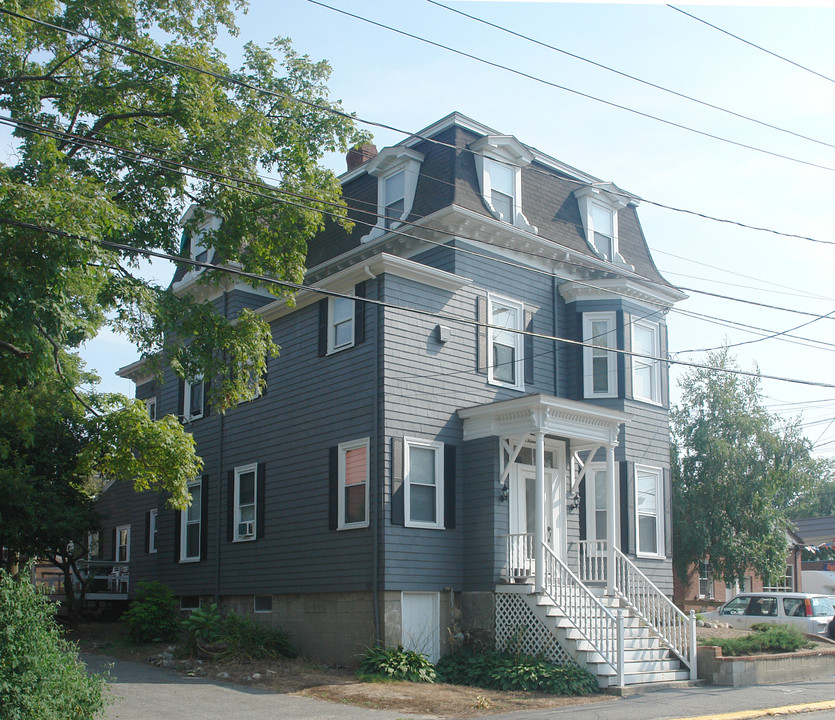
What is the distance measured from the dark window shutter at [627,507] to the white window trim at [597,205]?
5.21 m

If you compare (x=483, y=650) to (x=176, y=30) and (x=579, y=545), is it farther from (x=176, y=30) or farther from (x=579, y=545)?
(x=176, y=30)

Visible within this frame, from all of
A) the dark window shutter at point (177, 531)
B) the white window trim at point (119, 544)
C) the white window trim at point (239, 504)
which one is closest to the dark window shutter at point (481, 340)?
the white window trim at point (239, 504)

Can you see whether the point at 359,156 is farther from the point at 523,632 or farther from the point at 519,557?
the point at 523,632

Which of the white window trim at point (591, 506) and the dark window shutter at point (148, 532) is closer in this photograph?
the white window trim at point (591, 506)

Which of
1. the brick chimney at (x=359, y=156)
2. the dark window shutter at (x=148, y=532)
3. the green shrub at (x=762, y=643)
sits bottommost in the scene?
the green shrub at (x=762, y=643)

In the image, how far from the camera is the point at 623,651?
1505 cm

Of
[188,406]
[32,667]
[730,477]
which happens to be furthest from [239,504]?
[730,477]

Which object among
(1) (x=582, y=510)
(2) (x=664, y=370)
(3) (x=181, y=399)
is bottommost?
(1) (x=582, y=510)

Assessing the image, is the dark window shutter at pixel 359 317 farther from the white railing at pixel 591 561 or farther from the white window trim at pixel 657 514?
the white window trim at pixel 657 514

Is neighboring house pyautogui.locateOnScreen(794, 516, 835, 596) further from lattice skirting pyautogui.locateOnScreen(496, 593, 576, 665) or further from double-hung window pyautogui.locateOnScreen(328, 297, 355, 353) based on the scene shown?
double-hung window pyautogui.locateOnScreen(328, 297, 355, 353)

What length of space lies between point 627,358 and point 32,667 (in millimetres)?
14981

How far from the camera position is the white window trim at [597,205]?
22344 millimetres

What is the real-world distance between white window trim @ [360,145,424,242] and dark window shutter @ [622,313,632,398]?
18.6 ft

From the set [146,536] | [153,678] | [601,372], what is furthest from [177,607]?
[601,372]
